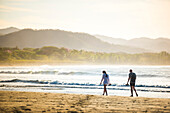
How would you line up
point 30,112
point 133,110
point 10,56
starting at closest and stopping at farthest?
point 30,112 < point 133,110 < point 10,56

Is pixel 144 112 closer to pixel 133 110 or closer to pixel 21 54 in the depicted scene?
pixel 133 110

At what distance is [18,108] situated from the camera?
39.1 ft

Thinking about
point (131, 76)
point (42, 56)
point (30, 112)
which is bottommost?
point (30, 112)

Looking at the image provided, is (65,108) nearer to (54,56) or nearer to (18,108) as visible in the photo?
(18,108)

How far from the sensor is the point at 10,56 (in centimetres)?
16875

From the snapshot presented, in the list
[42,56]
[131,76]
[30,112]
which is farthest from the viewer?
[42,56]

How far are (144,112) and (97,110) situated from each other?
84.6 inches

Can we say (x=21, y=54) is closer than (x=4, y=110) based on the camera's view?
No

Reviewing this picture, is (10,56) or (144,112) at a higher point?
(10,56)

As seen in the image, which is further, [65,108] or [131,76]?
[131,76]

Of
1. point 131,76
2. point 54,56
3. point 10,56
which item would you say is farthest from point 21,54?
point 131,76

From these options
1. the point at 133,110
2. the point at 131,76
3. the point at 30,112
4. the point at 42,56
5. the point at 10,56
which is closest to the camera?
the point at 30,112

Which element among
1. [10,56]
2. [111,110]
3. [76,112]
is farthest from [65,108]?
[10,56]

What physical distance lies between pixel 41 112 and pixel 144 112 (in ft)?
15.2
